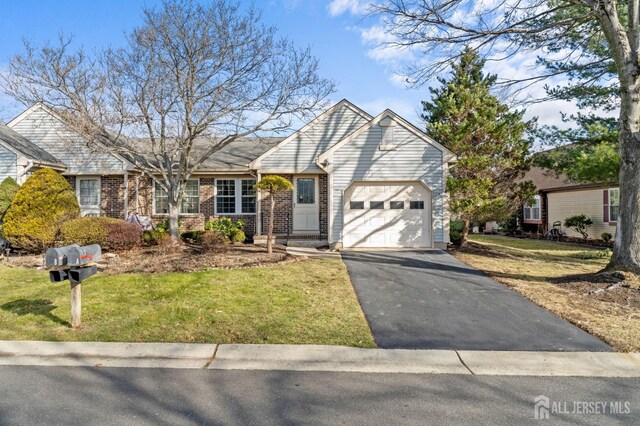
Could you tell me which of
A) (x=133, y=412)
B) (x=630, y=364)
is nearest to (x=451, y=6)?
(x=630, y=364)

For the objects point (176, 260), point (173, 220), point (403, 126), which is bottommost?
point (176, 260)

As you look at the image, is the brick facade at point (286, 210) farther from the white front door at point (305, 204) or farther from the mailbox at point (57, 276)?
the mailbox at point (57, 276)

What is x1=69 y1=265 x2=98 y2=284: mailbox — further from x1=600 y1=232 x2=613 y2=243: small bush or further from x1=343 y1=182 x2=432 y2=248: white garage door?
x1=600 y1=232 x2=613 y2=243: small bush

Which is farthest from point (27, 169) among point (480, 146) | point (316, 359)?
point (480, 146)

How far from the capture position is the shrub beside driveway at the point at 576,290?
5359 millimetres

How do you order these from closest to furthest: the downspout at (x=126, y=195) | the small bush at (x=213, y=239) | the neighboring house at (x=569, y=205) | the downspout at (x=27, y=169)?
the small bush at (x=213, y=239), the downspout at (x=27, y=169), the downspout at (x=126, y=195), the neighboring house at (x=569, y=205)

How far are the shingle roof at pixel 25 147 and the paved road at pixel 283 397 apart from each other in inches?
509

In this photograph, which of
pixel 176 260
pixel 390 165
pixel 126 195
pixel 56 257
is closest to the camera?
pixel 56 257

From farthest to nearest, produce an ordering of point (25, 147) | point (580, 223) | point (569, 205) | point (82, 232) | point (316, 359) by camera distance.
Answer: point (569, 205) < point (580, 223) < point (25, 147) < point (82, 232) < point (316, 359)

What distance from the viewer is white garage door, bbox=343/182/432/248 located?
41.7ft

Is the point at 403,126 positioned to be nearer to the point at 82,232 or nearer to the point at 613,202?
the point at 82,232

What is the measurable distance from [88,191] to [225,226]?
6286 mm

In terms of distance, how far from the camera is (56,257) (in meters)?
4.78

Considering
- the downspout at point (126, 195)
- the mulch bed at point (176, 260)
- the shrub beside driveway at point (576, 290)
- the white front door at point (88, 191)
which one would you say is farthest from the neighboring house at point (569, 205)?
the white front door at point (88, 191)
